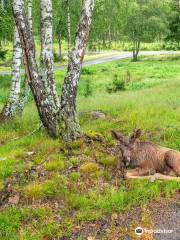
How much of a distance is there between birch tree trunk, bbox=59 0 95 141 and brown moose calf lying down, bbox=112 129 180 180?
7.82 feet

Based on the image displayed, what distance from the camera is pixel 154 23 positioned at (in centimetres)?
7350

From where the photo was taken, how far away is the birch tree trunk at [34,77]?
436 inches

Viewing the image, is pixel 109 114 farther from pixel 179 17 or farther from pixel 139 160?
pixel 179 17

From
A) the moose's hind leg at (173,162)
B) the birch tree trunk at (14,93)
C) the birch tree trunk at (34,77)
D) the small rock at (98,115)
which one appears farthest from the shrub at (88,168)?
the birch tree trunk at (14,93)

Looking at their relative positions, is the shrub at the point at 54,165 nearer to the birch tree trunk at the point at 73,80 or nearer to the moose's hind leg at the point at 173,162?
the birch tree trunk at the point at 73,80

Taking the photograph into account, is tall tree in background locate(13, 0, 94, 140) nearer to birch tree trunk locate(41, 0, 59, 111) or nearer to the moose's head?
birch tree trunk locate(41, 0, 59, 111)

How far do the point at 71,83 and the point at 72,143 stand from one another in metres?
1.56

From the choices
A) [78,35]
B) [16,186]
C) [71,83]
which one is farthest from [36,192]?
[78,35]

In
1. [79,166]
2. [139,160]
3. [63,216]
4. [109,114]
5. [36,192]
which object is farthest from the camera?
[109,114]

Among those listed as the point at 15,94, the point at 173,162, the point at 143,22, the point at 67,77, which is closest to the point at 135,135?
the point at 173,162

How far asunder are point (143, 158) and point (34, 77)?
382 centimetres

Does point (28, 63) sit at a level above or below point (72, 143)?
above

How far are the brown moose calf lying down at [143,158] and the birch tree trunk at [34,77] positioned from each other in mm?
2894

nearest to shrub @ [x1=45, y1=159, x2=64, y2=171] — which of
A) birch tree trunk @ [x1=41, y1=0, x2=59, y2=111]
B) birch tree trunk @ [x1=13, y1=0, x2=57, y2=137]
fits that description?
birch tree trunk @ [x1=13, y1=0, x2=57, y2=137]
